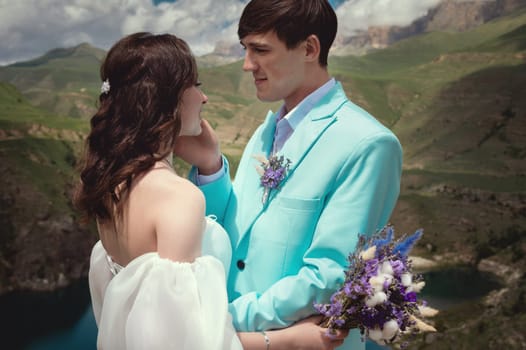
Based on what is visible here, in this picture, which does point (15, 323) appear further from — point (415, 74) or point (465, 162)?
point (415, 74)

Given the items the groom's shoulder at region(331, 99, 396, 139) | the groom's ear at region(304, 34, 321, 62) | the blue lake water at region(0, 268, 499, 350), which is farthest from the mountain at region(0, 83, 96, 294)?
the groom's shoulder at region(331, 99, 396, 139)

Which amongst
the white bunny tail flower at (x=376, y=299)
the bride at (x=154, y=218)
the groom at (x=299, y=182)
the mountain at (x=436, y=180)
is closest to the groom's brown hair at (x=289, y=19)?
the groom at (x=299, y=182)

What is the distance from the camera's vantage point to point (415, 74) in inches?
5433

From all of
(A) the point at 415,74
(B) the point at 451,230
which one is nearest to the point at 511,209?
(B) the point at 451,230

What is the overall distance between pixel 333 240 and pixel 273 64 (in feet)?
3.30

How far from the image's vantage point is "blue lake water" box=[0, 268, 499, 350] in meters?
48.0

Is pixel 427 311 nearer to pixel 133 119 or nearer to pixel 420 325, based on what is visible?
pixel 420 325

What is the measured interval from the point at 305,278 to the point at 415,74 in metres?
144

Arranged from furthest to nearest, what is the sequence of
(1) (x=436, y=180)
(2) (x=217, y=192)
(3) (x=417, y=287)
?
1. (1) (x=436, y=180)
2. (2) (x=217, y=192)
3. (3) (x=417, y=287)

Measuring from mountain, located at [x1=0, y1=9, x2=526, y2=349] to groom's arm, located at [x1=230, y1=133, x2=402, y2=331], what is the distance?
37599mm

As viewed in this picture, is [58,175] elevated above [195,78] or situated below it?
below

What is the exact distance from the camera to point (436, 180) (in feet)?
271

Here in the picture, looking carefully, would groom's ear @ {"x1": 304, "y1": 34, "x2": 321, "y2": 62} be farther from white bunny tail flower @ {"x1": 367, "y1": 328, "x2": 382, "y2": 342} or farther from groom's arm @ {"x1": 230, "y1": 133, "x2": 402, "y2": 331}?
white bunny tail flower @ {"x1": 367, "y1": 328, "x2": 382, "y2": 342}

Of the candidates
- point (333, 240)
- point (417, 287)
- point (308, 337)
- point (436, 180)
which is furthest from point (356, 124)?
point (436, 180)
